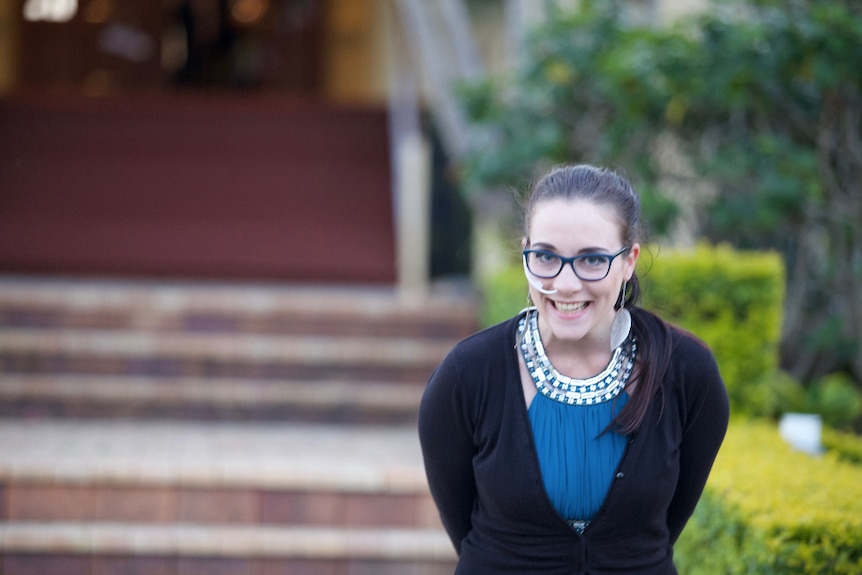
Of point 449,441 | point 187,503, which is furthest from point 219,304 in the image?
point 449,441

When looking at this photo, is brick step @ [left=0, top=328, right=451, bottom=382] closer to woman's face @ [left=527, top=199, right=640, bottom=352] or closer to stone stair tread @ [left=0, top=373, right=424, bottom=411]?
stone stair tread @ [left=0, top=373, right=424, bottom=411]

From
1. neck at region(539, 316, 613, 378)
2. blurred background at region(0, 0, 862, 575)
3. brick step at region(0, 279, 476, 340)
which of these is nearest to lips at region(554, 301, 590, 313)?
neck at region(539, 316, 613, 378)

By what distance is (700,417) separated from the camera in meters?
2.36

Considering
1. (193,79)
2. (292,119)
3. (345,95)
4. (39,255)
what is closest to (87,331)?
(39,255)

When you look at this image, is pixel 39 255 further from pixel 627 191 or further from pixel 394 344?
pixel 627 191

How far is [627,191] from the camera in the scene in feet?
7.71

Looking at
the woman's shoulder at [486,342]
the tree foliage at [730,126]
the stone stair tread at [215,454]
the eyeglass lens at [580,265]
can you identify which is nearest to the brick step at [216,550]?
the stone stair tread at [215,454]

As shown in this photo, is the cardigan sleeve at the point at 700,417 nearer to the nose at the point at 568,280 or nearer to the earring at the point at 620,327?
the earring at the point at 620,327

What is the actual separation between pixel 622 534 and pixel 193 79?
12.7 metres

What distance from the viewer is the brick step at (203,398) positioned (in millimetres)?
6402

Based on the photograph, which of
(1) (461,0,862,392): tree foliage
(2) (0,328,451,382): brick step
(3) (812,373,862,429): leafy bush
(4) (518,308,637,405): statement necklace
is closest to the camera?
(4) (518,308,637,405): statement necklace

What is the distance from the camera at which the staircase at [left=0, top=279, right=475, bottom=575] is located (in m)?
4.81

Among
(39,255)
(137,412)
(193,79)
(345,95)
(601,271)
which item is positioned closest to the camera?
(601,271)

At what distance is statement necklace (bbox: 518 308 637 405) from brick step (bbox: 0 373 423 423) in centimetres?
423
